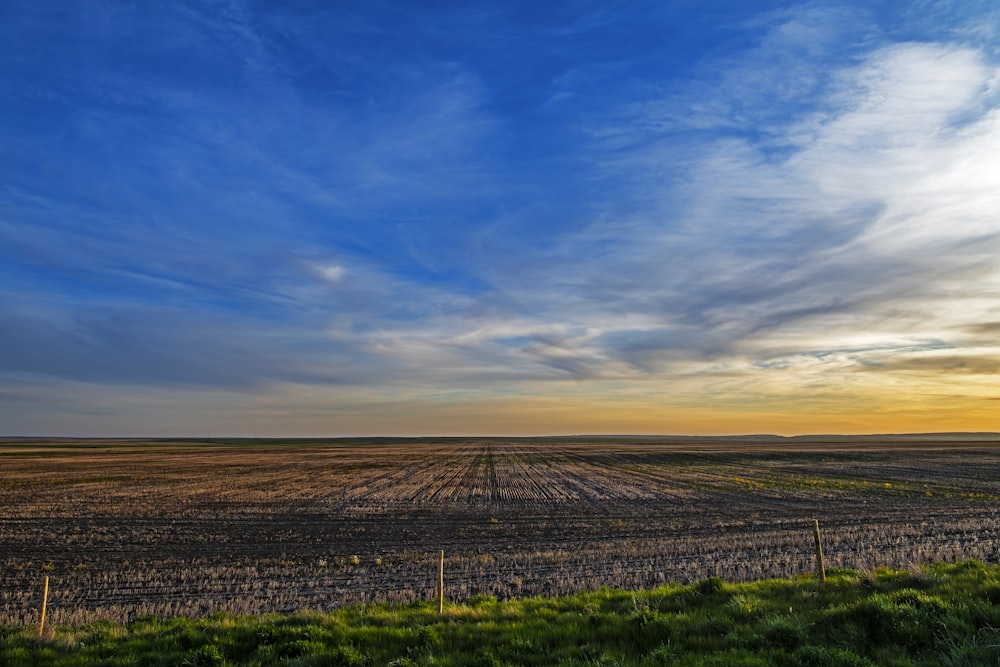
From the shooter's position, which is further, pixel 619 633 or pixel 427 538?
pixel 427 538

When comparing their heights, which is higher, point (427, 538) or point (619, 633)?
point (619, 633)

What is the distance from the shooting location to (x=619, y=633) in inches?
322

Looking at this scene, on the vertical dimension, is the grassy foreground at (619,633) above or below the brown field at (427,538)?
above

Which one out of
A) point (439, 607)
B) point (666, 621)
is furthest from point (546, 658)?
point (439, 607)

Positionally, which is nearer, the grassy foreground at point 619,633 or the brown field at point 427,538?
the grassy foreground at point 619,633

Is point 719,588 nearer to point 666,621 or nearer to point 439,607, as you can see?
point 666,621

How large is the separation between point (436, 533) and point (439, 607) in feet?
43.2

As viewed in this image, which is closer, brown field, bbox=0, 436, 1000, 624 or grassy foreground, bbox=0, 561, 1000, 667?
grassy foreground, bbox=0, 561, 1000, 667

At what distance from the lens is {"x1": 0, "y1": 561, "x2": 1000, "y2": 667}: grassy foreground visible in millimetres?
6875

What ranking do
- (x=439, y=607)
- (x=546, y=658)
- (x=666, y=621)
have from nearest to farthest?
(x=546, y=658) < (x=666, y=621) < (x=439, y=607)

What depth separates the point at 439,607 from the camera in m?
10.3

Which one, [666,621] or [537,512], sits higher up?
[666,621]

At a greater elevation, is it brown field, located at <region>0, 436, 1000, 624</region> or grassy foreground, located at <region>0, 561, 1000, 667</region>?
grassy foreground, located at <region>0, 561, 1000, 667</region>

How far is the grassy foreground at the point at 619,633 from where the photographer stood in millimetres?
6875
